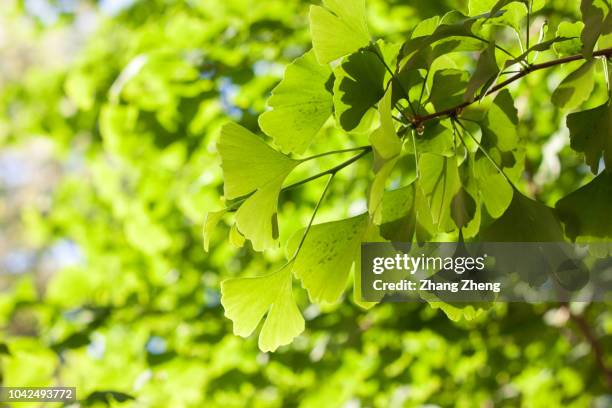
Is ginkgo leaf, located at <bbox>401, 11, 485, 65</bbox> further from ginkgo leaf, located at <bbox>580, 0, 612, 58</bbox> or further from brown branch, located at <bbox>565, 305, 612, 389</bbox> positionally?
brown branch, located at <bbox>565, 305, 612, 389</bbox>

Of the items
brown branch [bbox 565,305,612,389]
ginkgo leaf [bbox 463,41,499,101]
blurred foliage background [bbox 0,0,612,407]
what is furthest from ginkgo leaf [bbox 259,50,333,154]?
brown branch [bbox 565,305,612,389]

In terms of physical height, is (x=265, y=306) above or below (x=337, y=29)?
below

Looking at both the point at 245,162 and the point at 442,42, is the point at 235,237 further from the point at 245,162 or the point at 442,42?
the point at 442,42

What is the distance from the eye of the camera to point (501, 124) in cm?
48

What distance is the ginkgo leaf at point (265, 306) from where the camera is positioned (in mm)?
460

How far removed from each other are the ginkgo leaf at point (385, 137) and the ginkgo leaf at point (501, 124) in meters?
0.14

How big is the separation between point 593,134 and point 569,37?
0.21ft

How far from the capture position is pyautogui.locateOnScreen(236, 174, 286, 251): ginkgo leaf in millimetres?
440

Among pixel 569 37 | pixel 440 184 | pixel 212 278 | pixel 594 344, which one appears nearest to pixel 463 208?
pixel 440 184

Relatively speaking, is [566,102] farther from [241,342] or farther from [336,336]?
[241,342]

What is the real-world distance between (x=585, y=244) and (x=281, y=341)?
0.22 meters

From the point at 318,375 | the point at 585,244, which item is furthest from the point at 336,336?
the point at 585,244

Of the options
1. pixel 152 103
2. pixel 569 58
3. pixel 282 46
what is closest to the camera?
pixel 569 58

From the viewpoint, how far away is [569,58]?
43 centimetres
